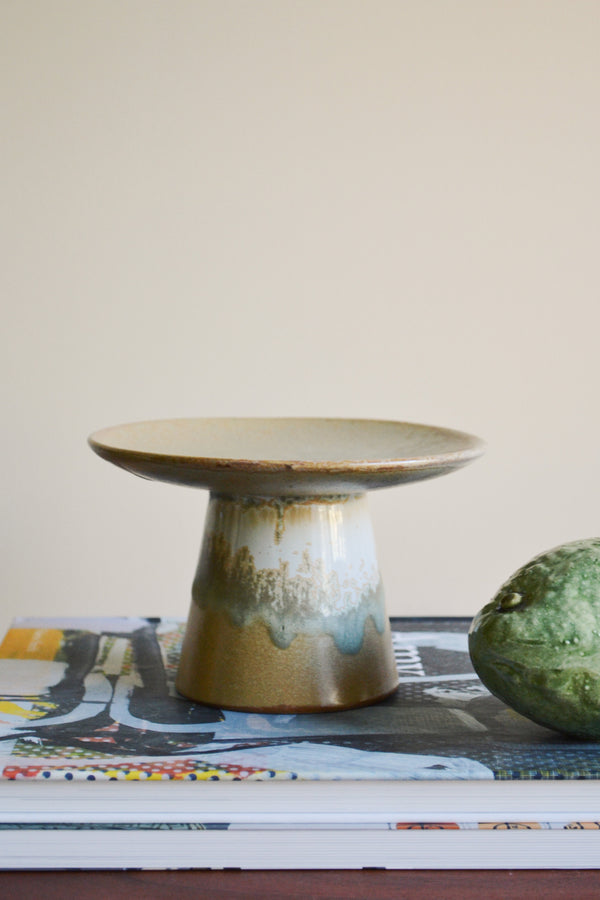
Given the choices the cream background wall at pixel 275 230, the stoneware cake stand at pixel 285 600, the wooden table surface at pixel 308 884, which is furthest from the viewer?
the cream background wall at pixel 275 230

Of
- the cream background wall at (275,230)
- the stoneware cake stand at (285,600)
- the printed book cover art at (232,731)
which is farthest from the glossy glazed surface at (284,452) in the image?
the cream background wall at (275,230)

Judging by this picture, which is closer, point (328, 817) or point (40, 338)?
point (328, 817)

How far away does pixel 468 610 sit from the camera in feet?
4.34

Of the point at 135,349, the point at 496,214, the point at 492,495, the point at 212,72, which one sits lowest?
the point at 492,495

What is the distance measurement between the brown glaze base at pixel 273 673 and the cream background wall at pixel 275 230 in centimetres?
65

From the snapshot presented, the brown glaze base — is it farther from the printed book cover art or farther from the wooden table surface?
the wooden table surface

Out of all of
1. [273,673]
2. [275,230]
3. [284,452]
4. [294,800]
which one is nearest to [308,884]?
[294,800]

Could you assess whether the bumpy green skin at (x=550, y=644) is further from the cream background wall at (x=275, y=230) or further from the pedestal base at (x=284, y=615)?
the cream background wall at (x=275, y=230)

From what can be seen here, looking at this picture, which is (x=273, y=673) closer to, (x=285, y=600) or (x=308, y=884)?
(x=285, y=600)

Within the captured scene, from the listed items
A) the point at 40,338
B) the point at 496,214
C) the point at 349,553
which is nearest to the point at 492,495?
the point at 496,214

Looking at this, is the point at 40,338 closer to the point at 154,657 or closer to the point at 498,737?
the point at 154,657

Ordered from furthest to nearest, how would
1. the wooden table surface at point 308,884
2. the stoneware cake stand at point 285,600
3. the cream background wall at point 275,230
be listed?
the cream background wall at point 275,230 → the stoneware cake stand at point 285,600 → the wooden table surface at point 308,884

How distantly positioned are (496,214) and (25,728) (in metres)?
0.92

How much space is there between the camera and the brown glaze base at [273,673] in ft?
1.91
